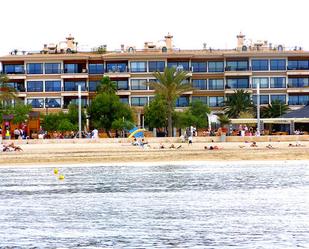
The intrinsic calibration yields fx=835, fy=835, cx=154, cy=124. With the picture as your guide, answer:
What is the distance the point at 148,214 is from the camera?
29984 millimetres

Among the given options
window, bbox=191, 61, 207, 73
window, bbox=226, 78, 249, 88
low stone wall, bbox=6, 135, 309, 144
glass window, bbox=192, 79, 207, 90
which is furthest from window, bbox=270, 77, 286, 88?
low stone wall, bbox=6, 135, 309, 144

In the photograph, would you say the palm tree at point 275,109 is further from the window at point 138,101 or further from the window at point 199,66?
the window at point 138,101

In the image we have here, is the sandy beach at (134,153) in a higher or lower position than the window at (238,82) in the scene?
lower

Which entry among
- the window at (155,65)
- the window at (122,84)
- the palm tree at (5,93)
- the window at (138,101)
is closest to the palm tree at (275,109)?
the window at (155,65)

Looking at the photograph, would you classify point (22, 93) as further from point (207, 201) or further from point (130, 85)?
point (207, 201)

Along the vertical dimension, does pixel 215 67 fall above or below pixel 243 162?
above

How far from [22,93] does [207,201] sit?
76387 mm

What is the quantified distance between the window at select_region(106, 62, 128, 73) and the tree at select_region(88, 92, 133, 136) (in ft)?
51.6

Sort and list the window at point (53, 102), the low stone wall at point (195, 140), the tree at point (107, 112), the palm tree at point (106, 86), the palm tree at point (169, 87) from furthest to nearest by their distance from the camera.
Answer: the window at point (53, 102)
the palm tree at point (106, 86)
the tree at point (107, 112)
the palm tree at point (169, 87)
the low stone wall at point (195, 140)

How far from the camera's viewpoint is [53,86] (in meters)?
108

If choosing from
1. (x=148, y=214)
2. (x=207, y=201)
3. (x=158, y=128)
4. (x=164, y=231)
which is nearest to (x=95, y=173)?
(x=207, y=201)

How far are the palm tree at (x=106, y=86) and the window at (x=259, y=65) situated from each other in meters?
19.6

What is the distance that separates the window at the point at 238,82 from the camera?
4309 inches

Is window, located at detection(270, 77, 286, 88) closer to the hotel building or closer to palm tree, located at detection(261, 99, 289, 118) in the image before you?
the hotel building
